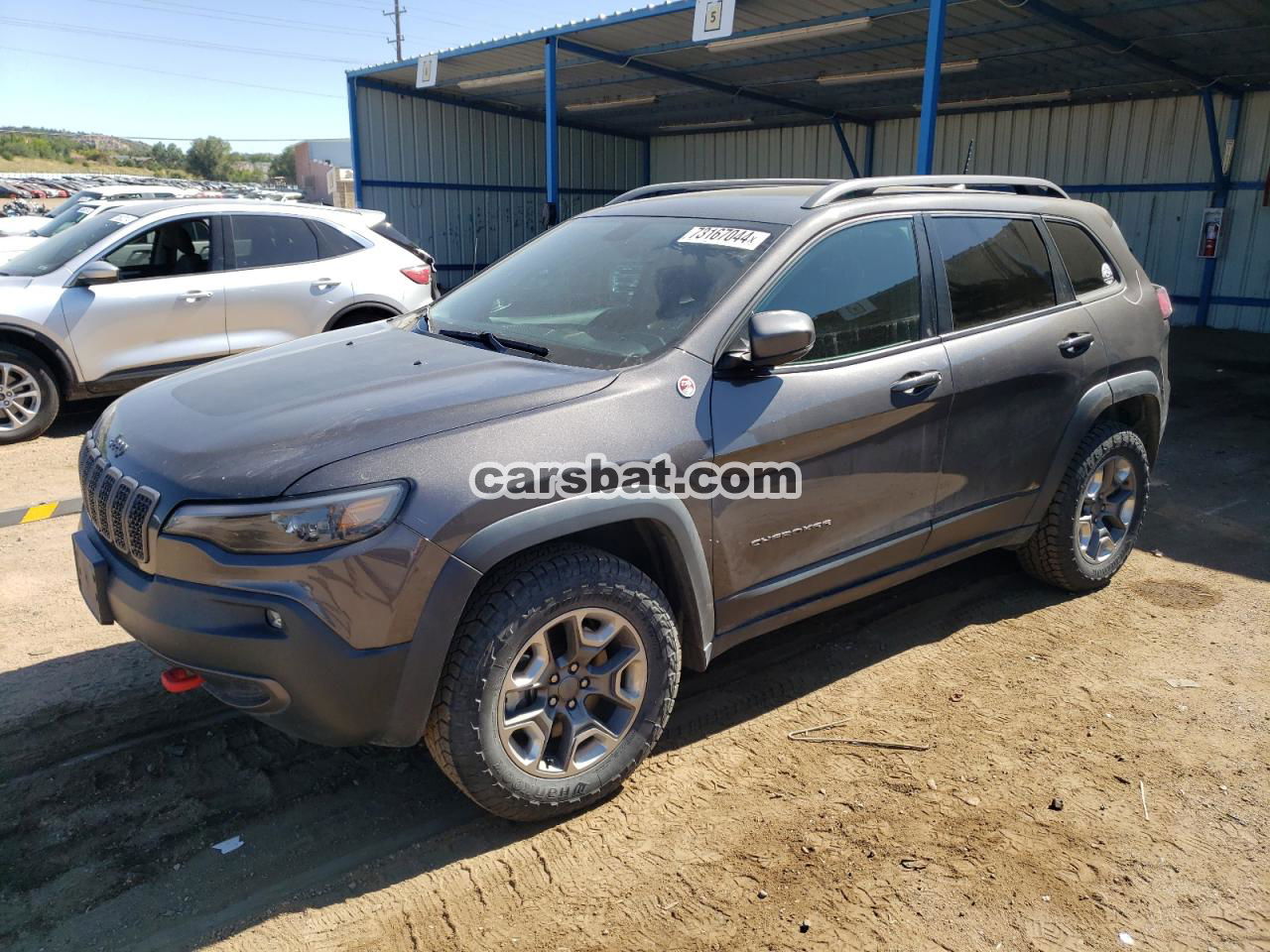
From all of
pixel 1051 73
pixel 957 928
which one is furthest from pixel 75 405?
pixel 1051 73

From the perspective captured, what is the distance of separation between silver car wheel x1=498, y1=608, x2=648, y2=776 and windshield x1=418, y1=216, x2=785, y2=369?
84cm

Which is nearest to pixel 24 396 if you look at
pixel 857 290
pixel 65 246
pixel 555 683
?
pixel 65 246

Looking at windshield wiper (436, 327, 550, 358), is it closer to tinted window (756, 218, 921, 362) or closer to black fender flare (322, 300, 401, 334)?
tinted window (756, 218, 921, 362)

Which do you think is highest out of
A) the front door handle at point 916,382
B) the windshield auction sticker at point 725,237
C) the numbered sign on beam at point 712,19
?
the numbered sign on beam at point 712,19

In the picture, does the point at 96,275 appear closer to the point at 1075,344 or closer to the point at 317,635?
the point at 317,635

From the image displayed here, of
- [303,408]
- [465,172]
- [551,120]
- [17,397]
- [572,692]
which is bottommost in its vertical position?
[572,692]

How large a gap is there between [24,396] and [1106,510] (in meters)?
7.42

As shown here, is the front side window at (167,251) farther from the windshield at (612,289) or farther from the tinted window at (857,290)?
the tinted window at (857,290)

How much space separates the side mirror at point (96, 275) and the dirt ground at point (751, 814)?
3.69 m

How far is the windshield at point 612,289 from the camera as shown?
3.17 metres

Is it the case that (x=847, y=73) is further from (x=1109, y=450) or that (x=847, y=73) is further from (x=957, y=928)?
(x=957, y=928)

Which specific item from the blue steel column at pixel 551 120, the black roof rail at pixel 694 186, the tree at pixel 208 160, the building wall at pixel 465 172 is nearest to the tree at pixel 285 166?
the tree at pixel 208 160

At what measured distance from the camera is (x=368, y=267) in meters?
8.16

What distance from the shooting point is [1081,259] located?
172 inches
